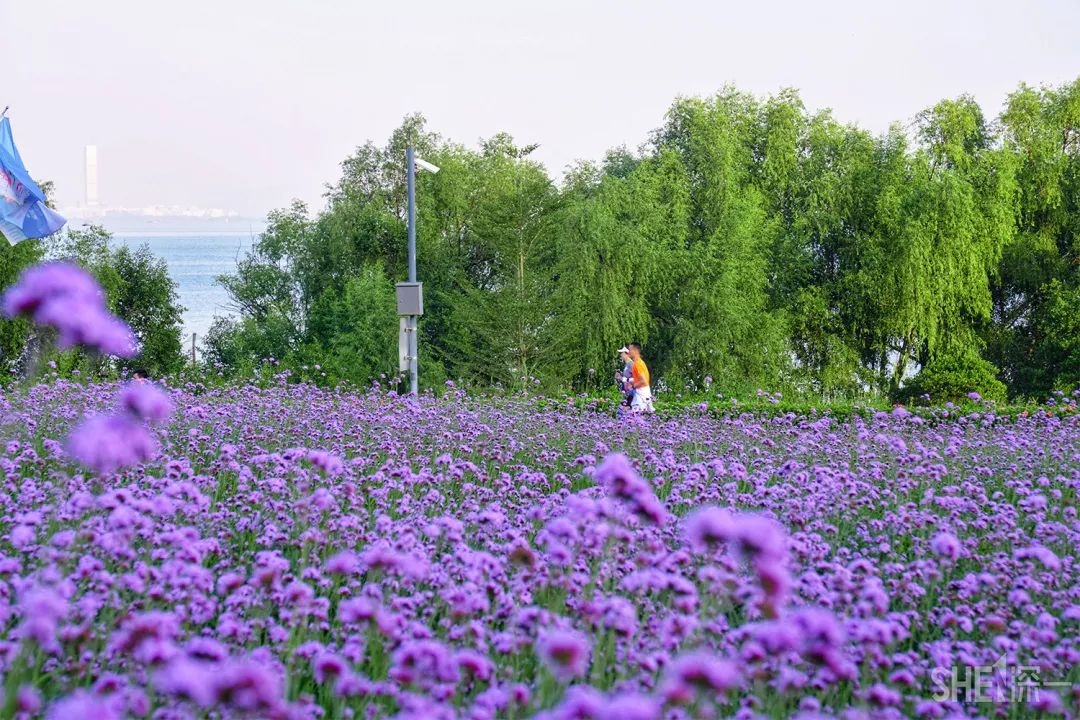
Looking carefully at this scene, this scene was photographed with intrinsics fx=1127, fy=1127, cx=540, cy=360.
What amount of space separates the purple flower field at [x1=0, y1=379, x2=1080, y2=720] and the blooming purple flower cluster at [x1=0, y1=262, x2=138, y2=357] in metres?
0.19

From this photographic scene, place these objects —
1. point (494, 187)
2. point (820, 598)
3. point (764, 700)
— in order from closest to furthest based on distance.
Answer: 1. point (764, 700)
2. point (820, 598)
3. point (494, 187)

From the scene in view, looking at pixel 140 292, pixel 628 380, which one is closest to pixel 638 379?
pixel 628 380

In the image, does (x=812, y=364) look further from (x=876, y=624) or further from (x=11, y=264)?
(x=876, y=624)

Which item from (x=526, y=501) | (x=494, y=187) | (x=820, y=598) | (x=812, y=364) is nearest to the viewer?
(x=820, y=598)

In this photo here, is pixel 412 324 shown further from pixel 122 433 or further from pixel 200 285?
pixel 200 285

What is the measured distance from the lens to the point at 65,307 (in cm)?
269

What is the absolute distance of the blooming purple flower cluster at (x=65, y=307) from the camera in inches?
106

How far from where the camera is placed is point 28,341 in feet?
123

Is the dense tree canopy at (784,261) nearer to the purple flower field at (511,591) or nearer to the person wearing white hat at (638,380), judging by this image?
the person wearing white hat at (638,380)

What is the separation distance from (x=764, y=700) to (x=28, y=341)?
38212mm

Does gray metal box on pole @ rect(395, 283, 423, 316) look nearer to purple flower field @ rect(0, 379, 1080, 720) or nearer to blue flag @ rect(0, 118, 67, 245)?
blue flag @ rect(0, 118, 67, 245)

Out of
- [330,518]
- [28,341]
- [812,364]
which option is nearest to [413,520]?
[330,518]

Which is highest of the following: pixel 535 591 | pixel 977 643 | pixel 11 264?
pixel 11 264

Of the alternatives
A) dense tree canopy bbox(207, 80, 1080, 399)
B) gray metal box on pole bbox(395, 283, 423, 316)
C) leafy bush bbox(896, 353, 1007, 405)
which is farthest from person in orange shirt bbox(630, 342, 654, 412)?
dense tree canopy bbox(207, 80, 1080, 399)
